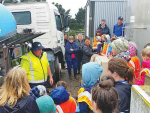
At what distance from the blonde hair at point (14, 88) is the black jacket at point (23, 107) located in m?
0.05

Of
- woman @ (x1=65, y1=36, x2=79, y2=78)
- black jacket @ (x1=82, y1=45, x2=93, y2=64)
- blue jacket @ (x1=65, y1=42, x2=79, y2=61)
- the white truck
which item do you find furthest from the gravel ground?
the white truck

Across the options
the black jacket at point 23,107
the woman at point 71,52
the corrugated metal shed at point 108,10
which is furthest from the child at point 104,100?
the corrugated metal shed at point 108,10

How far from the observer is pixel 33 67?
3711 millimetres

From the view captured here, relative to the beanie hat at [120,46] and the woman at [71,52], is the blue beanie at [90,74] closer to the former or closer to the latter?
the beanie hat at [120,46]

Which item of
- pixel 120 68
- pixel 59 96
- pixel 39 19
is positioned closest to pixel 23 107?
pixel 59 96

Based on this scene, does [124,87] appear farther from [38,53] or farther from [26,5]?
[26,5]

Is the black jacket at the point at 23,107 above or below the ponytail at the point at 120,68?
below

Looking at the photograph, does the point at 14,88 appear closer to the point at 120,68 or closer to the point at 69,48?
the point at 120,68

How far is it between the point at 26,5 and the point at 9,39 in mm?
3228

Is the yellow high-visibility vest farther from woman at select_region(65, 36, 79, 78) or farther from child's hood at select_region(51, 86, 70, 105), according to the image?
woman at select_region(65, 36, 79, 78)

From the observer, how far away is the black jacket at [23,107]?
1908 mm

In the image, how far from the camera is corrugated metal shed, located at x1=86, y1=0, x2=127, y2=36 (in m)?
8.57

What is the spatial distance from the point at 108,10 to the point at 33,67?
19.7 feet

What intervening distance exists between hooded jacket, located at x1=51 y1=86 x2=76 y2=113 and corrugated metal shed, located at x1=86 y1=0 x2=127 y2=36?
6.62m
